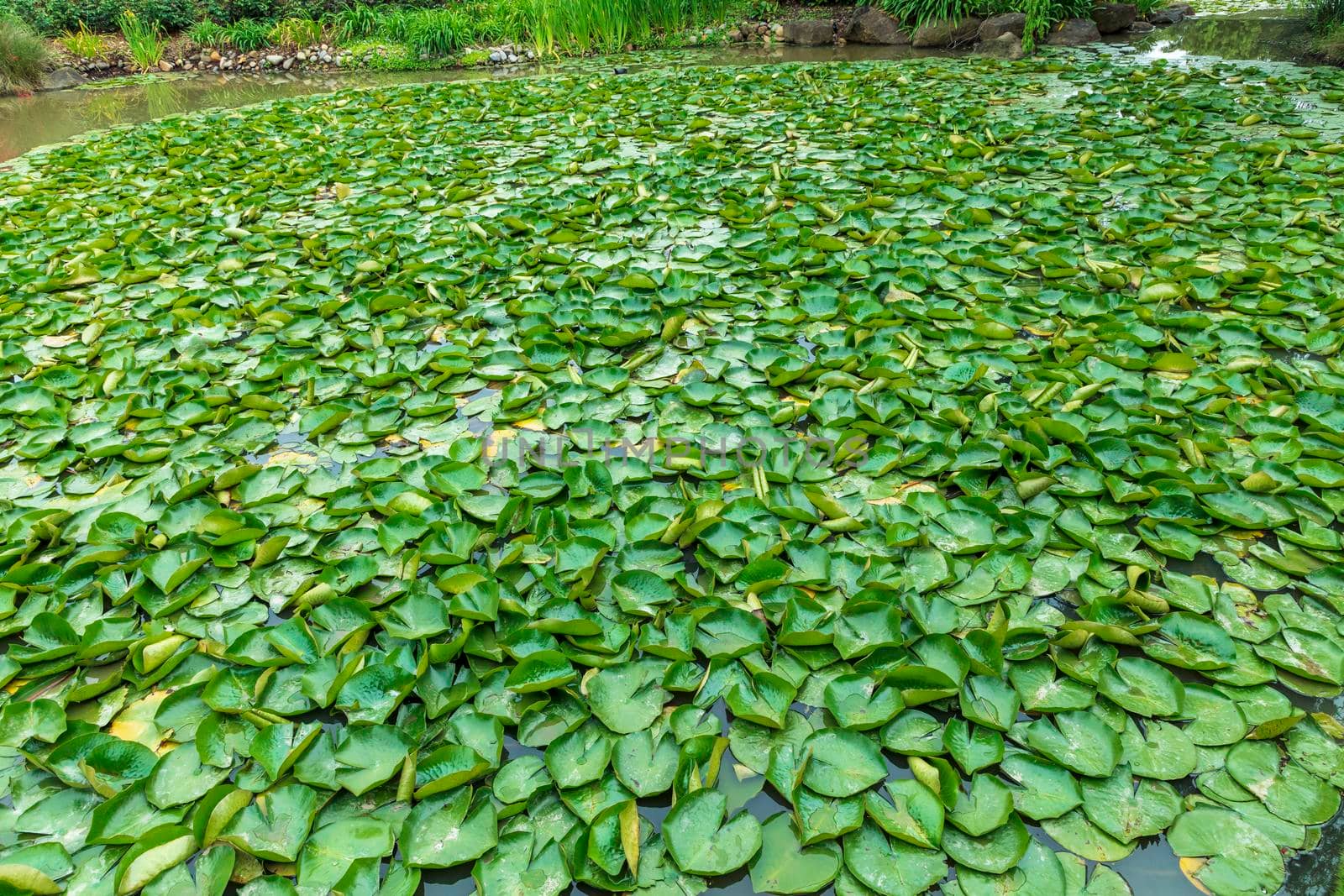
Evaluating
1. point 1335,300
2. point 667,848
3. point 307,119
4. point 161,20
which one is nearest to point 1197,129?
point 1335,300

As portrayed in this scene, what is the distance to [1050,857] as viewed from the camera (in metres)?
1.18

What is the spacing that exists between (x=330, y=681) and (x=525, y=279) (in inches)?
82.8

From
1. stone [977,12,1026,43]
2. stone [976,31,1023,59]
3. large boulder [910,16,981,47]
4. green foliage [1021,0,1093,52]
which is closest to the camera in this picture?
stone [976,31,1023,59]

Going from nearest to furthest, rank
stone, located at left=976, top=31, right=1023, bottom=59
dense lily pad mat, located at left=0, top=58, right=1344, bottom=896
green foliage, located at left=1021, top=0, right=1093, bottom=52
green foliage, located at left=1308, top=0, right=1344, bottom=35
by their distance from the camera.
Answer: dense lily pad mat, located at left=0, top=58, right=1344, bottom=896 < green foliage, located at left=1308, top=0, right=1344, bottom=35 < stone, located at left=976, top=31, right=1023, bottom=59 < green foliage, located at left=1021, top=0, right=1093, bottom=52

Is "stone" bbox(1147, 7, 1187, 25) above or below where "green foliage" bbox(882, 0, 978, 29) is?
below

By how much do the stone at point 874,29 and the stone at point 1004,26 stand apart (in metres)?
1.13

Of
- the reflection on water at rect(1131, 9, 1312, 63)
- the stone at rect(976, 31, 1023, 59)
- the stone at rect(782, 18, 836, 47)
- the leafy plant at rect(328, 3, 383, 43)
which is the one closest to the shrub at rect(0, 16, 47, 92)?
the leafy plant at rect(328, 3, 383, 43)

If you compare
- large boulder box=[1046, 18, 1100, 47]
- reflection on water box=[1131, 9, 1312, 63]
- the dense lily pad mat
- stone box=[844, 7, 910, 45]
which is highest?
stone box=[844, 7, 910, 45]

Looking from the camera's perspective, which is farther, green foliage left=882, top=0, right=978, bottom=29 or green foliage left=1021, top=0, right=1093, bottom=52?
green foliage left=882, top=0, right=978, bottom=29

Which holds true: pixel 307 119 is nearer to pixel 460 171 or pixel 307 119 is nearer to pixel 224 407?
pixel 460 171

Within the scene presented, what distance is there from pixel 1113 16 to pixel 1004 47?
6.38 ft

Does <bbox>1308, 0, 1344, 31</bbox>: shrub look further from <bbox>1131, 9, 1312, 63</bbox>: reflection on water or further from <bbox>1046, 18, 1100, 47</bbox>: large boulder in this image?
<bbox>1046, 18, 1100, 47</bbox>: large boulder

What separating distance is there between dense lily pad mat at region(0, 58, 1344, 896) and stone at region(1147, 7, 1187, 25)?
7.39 meters

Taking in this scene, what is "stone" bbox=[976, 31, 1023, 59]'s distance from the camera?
303 inches
